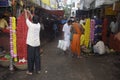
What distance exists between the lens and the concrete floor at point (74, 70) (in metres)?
8.77

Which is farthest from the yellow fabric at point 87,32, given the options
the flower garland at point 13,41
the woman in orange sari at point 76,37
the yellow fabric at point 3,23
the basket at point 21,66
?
the flower garland at point 13,41

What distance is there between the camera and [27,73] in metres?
9.04

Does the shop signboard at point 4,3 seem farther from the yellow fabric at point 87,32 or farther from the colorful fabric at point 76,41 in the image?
the yellow fabric at point 87,32

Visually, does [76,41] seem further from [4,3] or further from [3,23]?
[4,3]

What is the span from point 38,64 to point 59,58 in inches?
149

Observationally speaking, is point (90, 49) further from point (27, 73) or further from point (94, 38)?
point (27, 73)

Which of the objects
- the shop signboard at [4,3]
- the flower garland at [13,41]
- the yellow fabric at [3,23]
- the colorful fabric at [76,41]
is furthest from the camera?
the yellow fabric at [3,23]

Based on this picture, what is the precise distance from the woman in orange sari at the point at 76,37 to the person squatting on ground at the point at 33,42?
414 cm

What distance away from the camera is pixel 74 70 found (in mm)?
9969

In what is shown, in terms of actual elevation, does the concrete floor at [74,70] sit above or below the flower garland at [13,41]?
below

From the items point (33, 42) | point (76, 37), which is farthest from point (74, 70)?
point (76, 37)

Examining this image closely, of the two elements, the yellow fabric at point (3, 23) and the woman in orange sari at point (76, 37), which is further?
the yellow fabric at point (3, 23)

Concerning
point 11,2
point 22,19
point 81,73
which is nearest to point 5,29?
point 11,2

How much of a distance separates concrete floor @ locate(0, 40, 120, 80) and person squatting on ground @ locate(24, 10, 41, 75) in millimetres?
404
